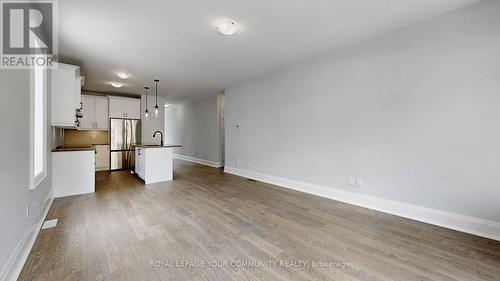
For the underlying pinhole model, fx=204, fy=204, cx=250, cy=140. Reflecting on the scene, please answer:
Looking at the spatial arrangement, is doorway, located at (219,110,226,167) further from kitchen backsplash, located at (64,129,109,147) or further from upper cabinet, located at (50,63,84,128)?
upper cabinet, located at (50,63,84,128)

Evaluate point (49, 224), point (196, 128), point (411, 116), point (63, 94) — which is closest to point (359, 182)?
point (411, 116)

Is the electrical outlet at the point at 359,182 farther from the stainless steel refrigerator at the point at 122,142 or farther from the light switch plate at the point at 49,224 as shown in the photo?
the stainless steel refrigerator at the point at 122,142

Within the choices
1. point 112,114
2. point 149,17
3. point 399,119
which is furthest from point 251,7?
point 112,114

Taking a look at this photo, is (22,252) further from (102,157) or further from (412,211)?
(102,157)

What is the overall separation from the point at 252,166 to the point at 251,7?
3.91 m

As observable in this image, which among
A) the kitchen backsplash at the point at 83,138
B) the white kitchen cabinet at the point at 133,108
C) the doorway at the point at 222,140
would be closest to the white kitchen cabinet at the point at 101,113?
the kitchen backsplash at the point at 83,138

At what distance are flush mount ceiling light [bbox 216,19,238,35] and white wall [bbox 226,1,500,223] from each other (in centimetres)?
201

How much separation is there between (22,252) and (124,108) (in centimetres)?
599

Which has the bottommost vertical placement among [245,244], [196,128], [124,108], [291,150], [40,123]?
[245,244]

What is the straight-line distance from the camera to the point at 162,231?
2.53 meters

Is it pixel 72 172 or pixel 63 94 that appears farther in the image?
pixel 72 172

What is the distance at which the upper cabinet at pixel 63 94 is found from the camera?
143 inches

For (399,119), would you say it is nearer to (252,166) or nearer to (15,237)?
(252,166)

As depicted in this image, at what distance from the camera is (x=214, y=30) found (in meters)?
3.02
